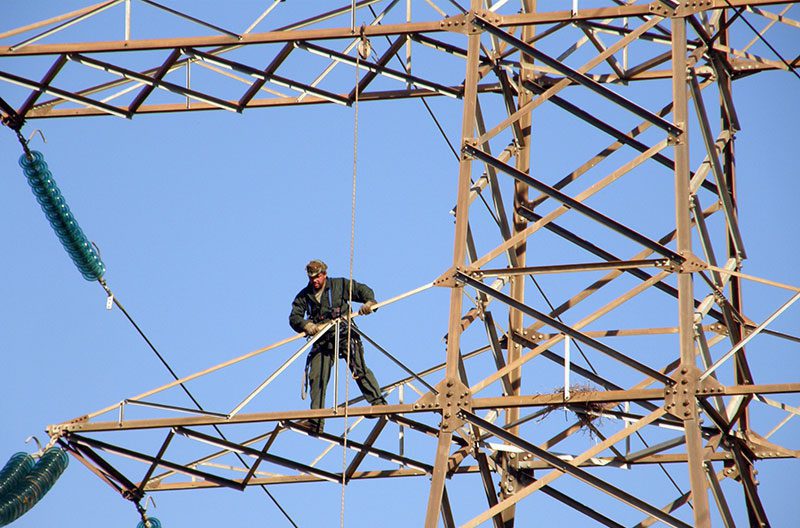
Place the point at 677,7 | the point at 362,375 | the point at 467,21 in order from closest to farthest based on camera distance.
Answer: the point at 677,7, the point at 467,21, the point at 362,375

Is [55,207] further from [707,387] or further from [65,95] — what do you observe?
[707,387]

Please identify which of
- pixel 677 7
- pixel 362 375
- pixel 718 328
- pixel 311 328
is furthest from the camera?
pixel 718 328

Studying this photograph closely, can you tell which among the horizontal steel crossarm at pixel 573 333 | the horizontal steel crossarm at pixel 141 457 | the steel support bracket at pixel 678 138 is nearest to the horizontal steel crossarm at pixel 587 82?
the steel support bracket at pixel 678 138

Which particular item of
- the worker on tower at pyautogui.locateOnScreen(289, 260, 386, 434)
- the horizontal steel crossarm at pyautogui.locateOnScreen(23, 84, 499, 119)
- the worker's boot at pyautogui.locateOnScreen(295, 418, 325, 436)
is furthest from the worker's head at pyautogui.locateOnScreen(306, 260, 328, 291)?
the horizontal steel crossarm at pyautogui.locateOnScreen(23, 84, 499, 119)

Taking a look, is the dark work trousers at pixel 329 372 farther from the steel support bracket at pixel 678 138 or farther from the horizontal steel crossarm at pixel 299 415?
the steel support bracket at pixel 678 138

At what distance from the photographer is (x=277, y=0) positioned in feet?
65.1

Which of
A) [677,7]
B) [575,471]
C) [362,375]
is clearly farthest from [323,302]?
[677,7]

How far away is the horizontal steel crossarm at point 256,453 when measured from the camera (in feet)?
62.4

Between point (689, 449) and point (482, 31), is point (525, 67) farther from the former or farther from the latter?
point (689, 449)

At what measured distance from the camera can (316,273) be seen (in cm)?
2023

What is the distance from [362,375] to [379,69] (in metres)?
3.66

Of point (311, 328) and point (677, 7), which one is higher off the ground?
point (677, 7)

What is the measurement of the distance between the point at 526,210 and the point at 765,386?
4.57 metres

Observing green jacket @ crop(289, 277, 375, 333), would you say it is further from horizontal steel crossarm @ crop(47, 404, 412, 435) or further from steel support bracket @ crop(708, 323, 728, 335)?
steel support bracket @ crop(708, 323, 728, 335)
